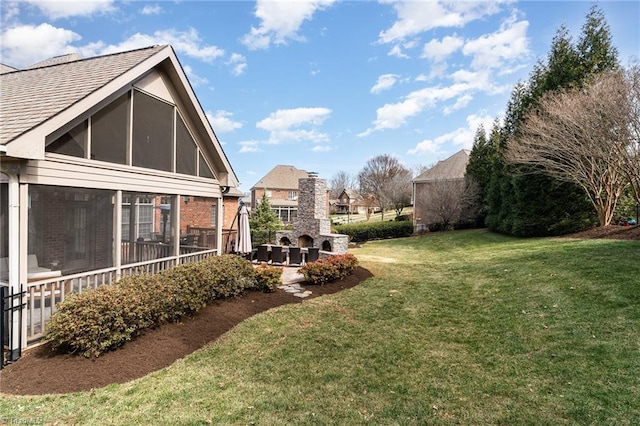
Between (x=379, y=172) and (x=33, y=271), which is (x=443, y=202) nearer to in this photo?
(x=33, y=271)

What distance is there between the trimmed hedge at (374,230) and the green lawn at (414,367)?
16.2m

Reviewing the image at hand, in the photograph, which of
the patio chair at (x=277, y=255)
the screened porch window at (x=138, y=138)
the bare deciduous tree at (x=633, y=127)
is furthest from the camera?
the patio chair at (x=277, y=255)

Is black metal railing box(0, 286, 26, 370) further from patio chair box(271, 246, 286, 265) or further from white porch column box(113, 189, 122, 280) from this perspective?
patio chair box(271, 246, 286, 265)

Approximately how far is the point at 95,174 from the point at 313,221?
10.0m

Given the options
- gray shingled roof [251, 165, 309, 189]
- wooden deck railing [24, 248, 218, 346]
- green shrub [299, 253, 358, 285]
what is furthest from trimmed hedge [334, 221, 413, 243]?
gray shingled roof [251, 165, 309, 189]

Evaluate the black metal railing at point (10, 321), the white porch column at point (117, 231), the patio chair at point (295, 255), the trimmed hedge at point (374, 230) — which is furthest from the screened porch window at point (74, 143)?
the trimmed hedge at point (374, 230)

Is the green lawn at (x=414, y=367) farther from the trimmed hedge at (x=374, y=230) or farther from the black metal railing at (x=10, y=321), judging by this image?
the trimmed hedge at (x=374, y=230)

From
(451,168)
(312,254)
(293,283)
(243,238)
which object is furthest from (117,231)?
(451,168)

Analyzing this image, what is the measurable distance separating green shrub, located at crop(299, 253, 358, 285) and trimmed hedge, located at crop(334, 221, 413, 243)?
13847mm

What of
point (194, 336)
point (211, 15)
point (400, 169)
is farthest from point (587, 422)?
point (400, 169)

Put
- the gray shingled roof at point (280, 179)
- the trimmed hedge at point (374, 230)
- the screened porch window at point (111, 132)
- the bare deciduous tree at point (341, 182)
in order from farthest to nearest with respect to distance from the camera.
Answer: the bare deciduous tree at point (341, 182), the gray shingled roof at point (280, 179), the trimmed hedge at point (374, 230), the screened porch window at point (111, 132)

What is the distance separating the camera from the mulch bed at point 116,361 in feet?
14.0

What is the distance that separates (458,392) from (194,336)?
Answer: 432cm

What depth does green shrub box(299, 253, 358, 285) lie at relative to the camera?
1001 cm
